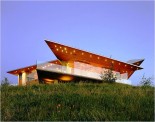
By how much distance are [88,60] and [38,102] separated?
30.7 meters

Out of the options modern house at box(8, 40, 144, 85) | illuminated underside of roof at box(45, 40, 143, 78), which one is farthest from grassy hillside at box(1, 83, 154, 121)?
illuminated underside of roof at box(45, 40, 143, 78)

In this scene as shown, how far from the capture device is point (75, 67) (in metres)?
37.5

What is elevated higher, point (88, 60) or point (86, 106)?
point (88, 60)

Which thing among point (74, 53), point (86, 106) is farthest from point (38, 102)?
point (74, 53)

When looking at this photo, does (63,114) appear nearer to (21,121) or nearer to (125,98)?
(21,121)

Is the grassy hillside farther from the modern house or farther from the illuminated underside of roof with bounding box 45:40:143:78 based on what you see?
the illuminated underside of roof with bounding box 45:40:143:78

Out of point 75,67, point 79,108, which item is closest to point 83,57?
point 75,67

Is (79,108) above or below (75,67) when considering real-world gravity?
below

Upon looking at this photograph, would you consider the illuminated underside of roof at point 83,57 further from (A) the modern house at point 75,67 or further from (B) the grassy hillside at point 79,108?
(B) the grassy hillside at point 79,108

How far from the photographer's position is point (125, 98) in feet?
28.7

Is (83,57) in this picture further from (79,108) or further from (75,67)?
(79,108)

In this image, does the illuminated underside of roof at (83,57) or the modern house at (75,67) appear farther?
the illuminated underside of roof at (83,57)

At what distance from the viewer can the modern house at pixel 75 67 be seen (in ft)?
104

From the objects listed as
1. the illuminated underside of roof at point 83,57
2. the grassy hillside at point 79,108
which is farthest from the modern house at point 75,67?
the grassy hillside at point 79,108
